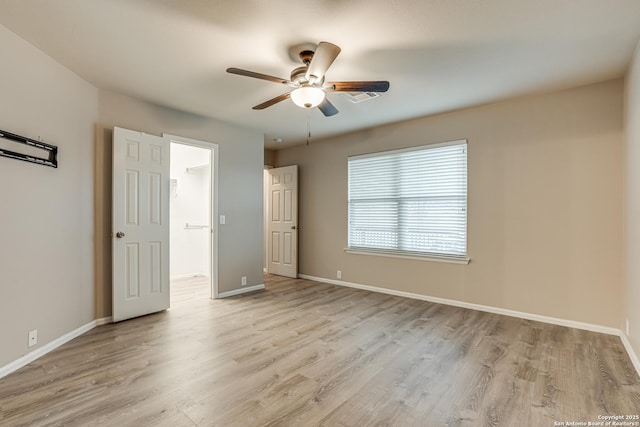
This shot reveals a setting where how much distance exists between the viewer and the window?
13.3ft

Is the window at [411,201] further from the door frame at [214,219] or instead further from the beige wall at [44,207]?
the beige wall at [44,207]

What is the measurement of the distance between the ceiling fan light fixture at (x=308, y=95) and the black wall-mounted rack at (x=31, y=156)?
213 centimetres

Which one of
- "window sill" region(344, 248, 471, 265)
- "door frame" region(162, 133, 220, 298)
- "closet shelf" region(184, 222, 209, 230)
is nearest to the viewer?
"window sill" region(344, 248, 471, 265)

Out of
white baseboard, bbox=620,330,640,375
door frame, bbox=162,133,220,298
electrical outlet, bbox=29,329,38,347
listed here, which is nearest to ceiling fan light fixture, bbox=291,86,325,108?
door frame, bbox=162,133,220,298

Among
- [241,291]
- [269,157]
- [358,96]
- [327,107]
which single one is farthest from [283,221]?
[327,107]

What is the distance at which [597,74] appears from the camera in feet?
9.68

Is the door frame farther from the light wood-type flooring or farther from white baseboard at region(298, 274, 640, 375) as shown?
white baseboard at region(298, 274, 640, 375)

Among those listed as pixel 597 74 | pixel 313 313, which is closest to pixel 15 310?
pixel 313 313

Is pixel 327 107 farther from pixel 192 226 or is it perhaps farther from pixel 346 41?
pixel 192 226

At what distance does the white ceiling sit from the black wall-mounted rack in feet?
2.55

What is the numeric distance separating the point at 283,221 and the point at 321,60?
163 inches

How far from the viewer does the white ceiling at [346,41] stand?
6.63 feet

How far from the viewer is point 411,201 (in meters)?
4.45

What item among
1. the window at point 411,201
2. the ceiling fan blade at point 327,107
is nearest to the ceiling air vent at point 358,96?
the ceiling fan blade at point 327,107
